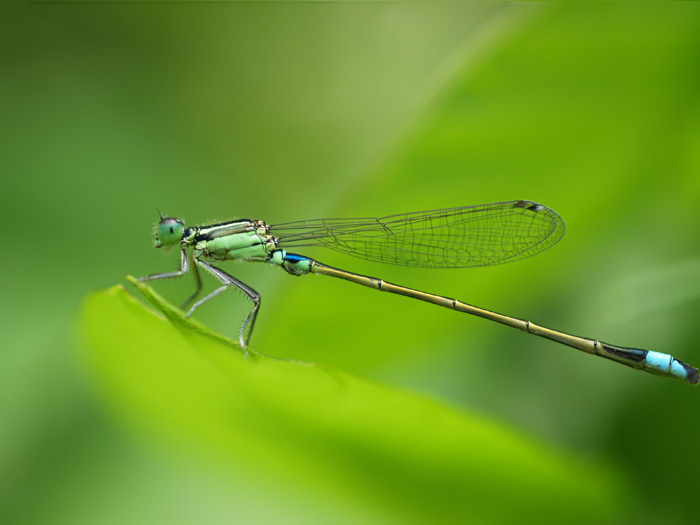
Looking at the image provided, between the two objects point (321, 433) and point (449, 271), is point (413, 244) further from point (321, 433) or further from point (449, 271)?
point (321, 433)

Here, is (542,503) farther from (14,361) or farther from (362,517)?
(14,361)

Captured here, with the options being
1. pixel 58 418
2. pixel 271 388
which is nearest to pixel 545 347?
pixel 271 388

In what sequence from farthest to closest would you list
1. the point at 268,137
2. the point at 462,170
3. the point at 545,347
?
the point at 268,137, the point at 545,347, the point at 462,170

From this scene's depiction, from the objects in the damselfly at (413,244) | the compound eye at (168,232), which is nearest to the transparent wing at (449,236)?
A: the damselfly at (413,244)

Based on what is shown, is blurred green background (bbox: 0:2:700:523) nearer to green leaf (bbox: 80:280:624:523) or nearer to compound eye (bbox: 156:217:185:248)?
green leaf (bbox: 80:280:624:523)

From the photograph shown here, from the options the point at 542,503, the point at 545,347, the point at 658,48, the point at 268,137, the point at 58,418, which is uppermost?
the point at 268,137

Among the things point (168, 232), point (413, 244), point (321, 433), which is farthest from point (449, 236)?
point (321, 433)
